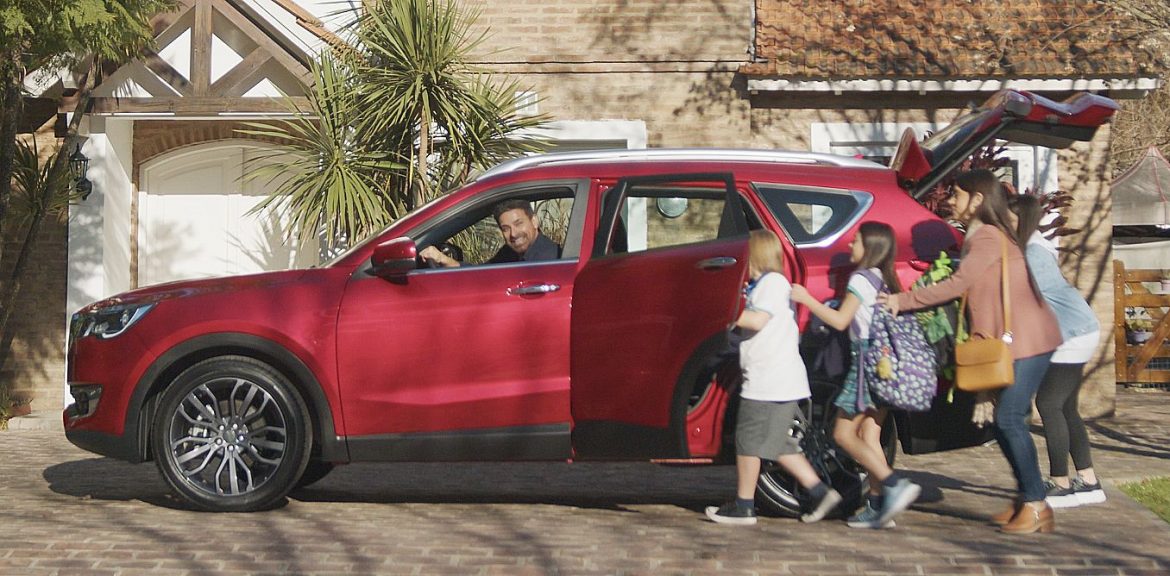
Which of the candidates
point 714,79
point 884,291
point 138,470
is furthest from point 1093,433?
point 138,470

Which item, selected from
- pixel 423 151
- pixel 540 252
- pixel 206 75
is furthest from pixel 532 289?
pixel 206 75

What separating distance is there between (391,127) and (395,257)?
16.7ft

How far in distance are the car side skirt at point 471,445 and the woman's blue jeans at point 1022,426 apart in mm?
2111

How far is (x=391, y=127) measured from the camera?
466 inches

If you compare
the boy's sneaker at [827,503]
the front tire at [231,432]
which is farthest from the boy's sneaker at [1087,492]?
the front tire at [231,432]

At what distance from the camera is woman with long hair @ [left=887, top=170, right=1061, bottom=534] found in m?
6.67

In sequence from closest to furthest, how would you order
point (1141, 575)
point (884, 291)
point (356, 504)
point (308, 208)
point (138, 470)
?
point (1141, 575) → point (884, 291) → point (356, 504) → point (138, 470) → point (308, 208)

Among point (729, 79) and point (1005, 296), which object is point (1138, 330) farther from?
point (1005, 296)

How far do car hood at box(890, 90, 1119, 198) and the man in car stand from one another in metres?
1.90

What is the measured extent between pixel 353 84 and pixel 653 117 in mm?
3099

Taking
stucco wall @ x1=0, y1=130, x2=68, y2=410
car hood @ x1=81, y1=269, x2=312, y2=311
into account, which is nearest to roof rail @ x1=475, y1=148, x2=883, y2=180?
car hood @ x1=81, y1=269, x2=312, y2=311

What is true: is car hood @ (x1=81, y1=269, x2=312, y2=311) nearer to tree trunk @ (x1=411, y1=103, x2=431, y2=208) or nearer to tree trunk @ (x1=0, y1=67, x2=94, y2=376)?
tree trunk @ (x1=411, y1=103, x2=431, y2=208)

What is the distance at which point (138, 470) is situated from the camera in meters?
9.38

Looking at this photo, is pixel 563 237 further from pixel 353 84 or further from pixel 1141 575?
pixel 353 84
